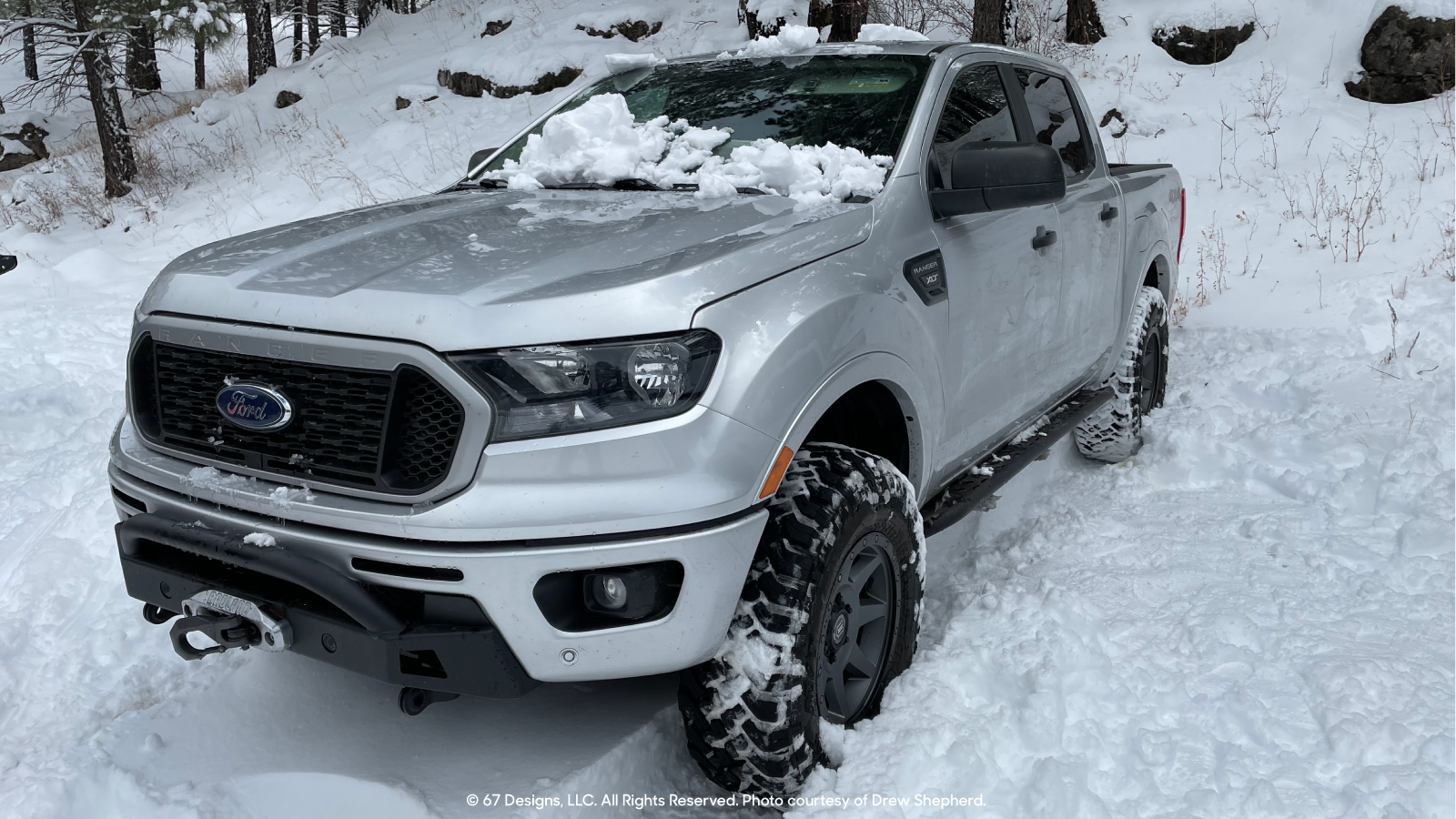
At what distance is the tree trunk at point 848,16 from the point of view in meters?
7.77

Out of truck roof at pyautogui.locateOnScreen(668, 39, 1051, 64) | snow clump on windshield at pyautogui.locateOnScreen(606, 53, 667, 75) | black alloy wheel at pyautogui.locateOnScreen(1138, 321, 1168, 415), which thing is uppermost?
truck roof at pyautogui.locateOnScreen(668, 39, 1051, 64)

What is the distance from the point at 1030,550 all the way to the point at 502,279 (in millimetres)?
2460

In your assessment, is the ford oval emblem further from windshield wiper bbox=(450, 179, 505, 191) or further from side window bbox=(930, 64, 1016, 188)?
side window bbox=(930, 64, 1016, 188)

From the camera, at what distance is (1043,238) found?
354 centimetres

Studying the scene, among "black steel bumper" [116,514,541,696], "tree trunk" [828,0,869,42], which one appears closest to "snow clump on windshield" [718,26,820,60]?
"black steel bumper" [116,514,541,696]

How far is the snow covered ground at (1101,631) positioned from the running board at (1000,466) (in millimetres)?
330

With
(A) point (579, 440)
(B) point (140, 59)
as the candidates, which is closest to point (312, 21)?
(B) point (140, 59)

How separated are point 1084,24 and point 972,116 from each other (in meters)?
8.30

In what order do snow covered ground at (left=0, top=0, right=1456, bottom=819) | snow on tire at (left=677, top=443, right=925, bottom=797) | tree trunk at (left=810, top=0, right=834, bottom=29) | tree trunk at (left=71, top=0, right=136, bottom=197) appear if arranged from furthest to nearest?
tree trunk at (left=71, top=0, right=136, bottom=197), tree trunk at (left=810, top=0, right=834, bottom=29), snow covered ground at (left=0, top=0, right=1456, bottom=819), snow on tire at (left=677, top=443, right=925, bottom=797)

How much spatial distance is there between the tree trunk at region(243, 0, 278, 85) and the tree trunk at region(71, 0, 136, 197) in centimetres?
489

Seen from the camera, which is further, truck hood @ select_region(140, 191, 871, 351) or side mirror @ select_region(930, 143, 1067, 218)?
side mirror @ select_region(930, 143, 1067, 218)

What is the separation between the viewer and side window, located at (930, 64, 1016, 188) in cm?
312

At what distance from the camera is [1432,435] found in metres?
4.59

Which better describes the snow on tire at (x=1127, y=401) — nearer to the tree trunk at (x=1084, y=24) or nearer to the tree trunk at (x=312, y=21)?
the tree trunk at (x=1084, y=24)
